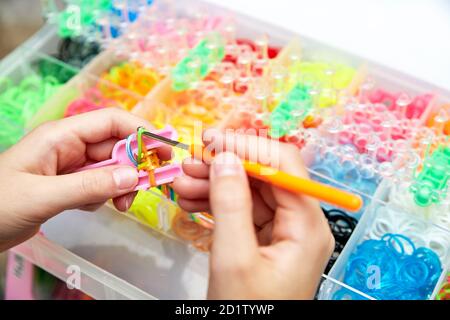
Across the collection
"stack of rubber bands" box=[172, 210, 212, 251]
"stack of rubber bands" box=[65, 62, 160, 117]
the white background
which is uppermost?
the white background

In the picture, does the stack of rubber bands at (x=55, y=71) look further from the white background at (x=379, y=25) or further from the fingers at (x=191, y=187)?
the fingers at (x=191, y=187)

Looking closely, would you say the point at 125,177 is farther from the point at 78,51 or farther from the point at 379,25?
the point at 379,25

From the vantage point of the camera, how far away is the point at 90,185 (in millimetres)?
984

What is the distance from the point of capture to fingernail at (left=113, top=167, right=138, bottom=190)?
3.24 feet

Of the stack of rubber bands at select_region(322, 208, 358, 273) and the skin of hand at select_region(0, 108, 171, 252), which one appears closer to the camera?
the skin of hand at select_region(0, 108, 171, 252)

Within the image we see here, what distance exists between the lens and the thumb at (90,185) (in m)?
0.98

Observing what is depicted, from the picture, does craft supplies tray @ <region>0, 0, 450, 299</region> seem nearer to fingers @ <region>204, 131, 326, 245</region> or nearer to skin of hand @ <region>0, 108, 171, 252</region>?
skin of hand @ <region>0, 108, 171, 252</region>

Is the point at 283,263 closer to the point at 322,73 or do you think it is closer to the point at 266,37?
the point at 322,73

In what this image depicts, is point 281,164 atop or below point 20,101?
atop

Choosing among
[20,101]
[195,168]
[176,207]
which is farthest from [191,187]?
[20,101]

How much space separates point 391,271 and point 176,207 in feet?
1.55

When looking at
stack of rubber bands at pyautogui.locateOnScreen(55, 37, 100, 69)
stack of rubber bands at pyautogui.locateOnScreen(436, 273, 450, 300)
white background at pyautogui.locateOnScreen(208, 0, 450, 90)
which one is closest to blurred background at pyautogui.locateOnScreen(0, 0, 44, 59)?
stack of rubber bands at pyautogui.locateOnScreen(55, 37, 100, 69)

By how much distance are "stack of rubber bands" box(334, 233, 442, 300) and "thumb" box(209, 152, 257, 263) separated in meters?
0.45
